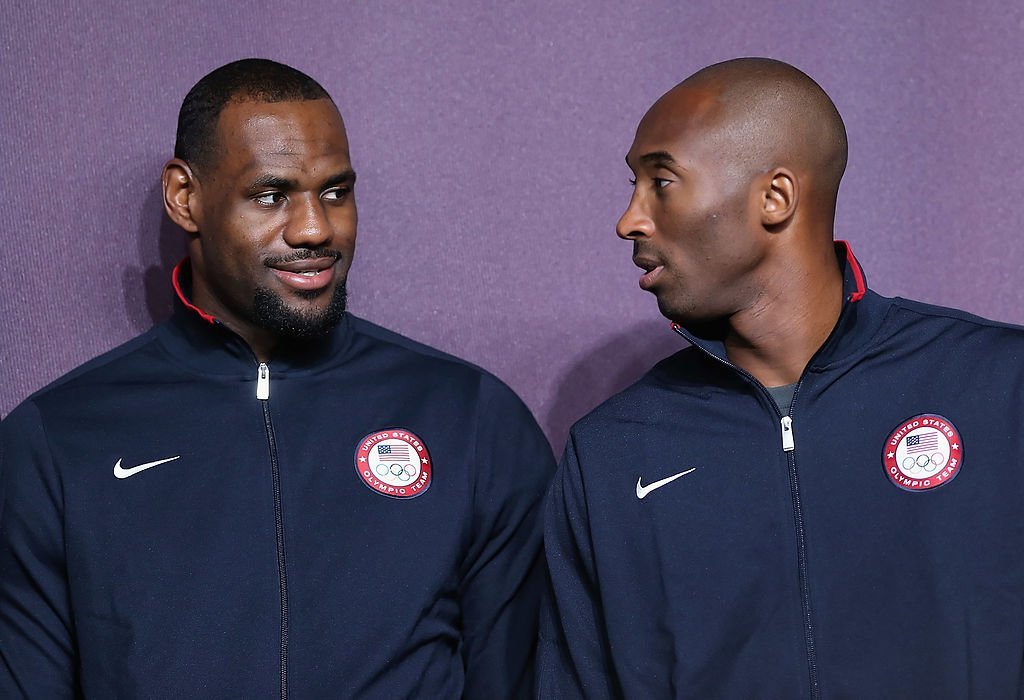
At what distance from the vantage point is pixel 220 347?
193 centimetres

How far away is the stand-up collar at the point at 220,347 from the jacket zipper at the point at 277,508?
0.03m

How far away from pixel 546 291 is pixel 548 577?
673 millimetres

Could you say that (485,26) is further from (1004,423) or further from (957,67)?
(1004,423)

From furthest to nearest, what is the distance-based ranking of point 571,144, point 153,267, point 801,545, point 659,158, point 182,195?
point 571,144
point 153,267
point 182,195
point 659,158
point 801,545

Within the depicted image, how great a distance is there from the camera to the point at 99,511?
1.80 m

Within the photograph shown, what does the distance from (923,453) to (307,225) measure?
0.92 metres

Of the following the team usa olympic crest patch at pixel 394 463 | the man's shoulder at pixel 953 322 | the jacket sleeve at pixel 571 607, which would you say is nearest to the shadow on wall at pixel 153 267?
the team usa olympic crest patch at pixel 394 463

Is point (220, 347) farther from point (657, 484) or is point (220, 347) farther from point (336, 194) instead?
point (657, 484)

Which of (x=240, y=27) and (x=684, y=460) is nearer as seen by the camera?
(x=684, y=460)

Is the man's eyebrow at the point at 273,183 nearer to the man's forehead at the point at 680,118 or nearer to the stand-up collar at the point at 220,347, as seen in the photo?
the stand-up collar at the point at 220,347

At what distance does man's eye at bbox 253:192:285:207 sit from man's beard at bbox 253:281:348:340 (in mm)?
128

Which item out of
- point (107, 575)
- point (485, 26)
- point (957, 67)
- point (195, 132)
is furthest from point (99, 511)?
point (957, 67)

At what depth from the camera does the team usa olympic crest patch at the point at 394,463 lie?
1891 millimetres

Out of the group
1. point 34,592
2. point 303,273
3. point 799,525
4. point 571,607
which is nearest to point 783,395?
point 799,525
